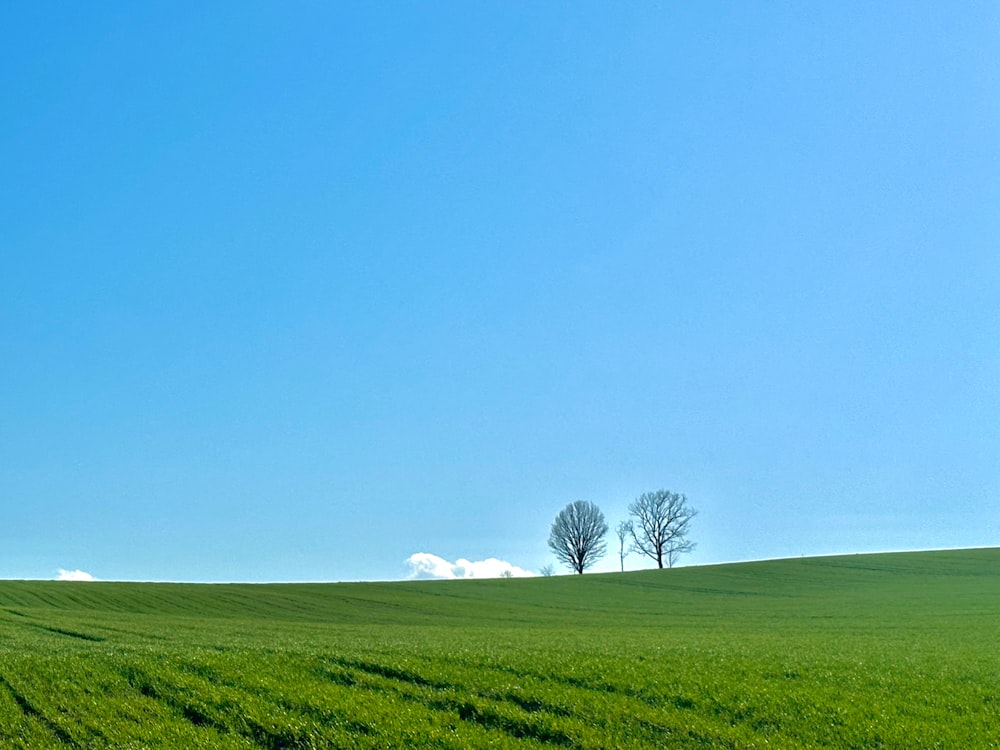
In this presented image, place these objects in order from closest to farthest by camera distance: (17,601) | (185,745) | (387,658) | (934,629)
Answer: (185,745) → (387,658) → (934,629) → (17,601)

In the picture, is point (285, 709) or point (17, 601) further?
point (17, 601)

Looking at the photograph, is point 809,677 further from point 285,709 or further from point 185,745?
point 185,745

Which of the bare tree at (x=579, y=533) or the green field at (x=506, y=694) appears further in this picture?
the bare tree at (x=579, y=533)

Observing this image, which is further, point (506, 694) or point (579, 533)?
point (579, 533)

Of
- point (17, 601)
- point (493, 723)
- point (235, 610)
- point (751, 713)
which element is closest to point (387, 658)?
point (493, 723)

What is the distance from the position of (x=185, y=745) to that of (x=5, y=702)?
4.85m

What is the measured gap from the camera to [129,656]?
1755 cm

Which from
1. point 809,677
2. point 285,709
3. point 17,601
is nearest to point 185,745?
point 285,709

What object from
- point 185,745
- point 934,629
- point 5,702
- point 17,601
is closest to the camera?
point 185,745

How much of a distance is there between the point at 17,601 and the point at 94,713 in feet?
145

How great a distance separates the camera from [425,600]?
60.1 metres

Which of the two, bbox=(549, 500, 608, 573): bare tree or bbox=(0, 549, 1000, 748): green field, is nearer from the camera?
bbox=(0, 549, 1000, 748): green field

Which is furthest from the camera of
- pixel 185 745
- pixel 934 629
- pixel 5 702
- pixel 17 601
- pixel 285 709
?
pixel 17 601

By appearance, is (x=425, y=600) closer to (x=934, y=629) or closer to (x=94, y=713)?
(x=934, y=629)
